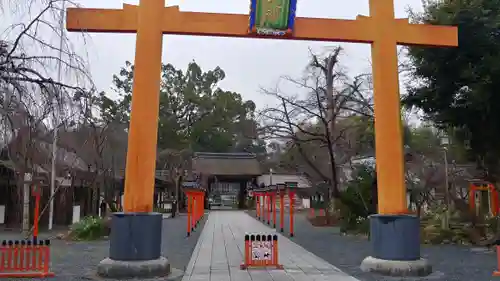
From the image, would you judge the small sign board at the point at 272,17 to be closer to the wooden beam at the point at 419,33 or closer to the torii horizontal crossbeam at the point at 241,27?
the torii horizontal crossbeam at the point at 241,27

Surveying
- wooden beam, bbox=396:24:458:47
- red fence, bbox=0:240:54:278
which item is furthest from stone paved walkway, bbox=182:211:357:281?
wooden beam, bbox=396:24:458:47

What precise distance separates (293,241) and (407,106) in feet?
21.7

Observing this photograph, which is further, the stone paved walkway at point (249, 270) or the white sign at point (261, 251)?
the white sign at point (261, 251)

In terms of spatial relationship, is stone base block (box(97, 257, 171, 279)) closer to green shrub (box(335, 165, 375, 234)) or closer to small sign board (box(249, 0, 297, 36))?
small sign board (box(249, 0, 297, 36))

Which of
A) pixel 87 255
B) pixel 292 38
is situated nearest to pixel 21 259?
pixel 87 255

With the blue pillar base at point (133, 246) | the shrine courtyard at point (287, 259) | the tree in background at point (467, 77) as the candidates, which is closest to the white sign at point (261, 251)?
the shrine courtyard at point (287, 259)

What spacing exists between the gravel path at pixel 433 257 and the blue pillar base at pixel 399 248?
0.74ft

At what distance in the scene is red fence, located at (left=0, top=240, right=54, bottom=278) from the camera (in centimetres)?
850

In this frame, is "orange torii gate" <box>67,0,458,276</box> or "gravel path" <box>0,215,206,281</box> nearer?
"orange torii gate" <box>67,0,458,276</box>

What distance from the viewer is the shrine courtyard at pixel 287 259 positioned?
8.98 m

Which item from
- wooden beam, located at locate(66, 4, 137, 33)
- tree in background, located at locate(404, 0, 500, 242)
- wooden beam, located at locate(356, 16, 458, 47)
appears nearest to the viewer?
wooden beam, located at locate(66, 4, 137, 33)

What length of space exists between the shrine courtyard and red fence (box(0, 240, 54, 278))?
44 cm

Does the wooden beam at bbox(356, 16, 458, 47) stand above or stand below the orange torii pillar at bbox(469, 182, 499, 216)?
above

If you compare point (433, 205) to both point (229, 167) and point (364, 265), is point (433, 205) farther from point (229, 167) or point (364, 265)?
point (229, 167)
